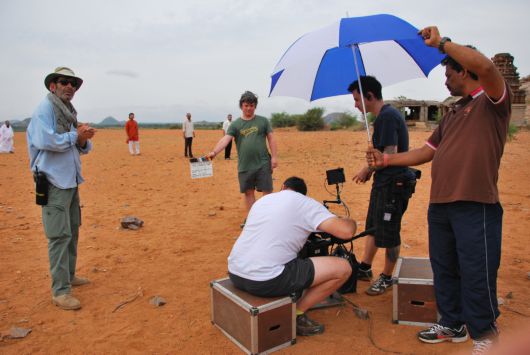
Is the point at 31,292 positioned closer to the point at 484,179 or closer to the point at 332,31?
the point at 332,31

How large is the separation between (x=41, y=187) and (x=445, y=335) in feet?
12.4

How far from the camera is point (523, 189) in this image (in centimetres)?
937

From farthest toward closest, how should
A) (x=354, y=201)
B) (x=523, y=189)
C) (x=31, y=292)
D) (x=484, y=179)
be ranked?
(x=523, y=189) → (x=354, y=201) → (x=31, y=292) → (x=484, y=179)

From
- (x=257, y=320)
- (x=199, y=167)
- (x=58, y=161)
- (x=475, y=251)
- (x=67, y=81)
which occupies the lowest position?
(x=257, y=320)

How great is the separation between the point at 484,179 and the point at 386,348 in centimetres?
156

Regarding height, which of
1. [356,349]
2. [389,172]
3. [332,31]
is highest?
[332,31]

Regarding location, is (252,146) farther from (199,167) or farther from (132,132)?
(132,132)

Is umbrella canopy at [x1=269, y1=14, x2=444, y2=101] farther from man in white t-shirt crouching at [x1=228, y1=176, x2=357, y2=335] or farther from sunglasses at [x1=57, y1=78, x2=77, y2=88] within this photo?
sunglasses at [x1=57, y1=78, x2=77, y2=88]

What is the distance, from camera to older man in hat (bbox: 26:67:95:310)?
4.07 metres

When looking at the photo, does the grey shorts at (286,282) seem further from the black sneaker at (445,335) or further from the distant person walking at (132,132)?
the distant person walking at (132,132)

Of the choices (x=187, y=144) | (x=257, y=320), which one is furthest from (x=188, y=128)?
(x=257, y=320)

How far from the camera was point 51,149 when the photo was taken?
4.08 metres

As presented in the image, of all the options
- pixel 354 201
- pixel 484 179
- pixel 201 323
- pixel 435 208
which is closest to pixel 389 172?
pixel 435 208

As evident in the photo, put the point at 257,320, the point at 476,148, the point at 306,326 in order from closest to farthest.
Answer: the point at 476,148 → the point at 257,320 → the point at 306,326
